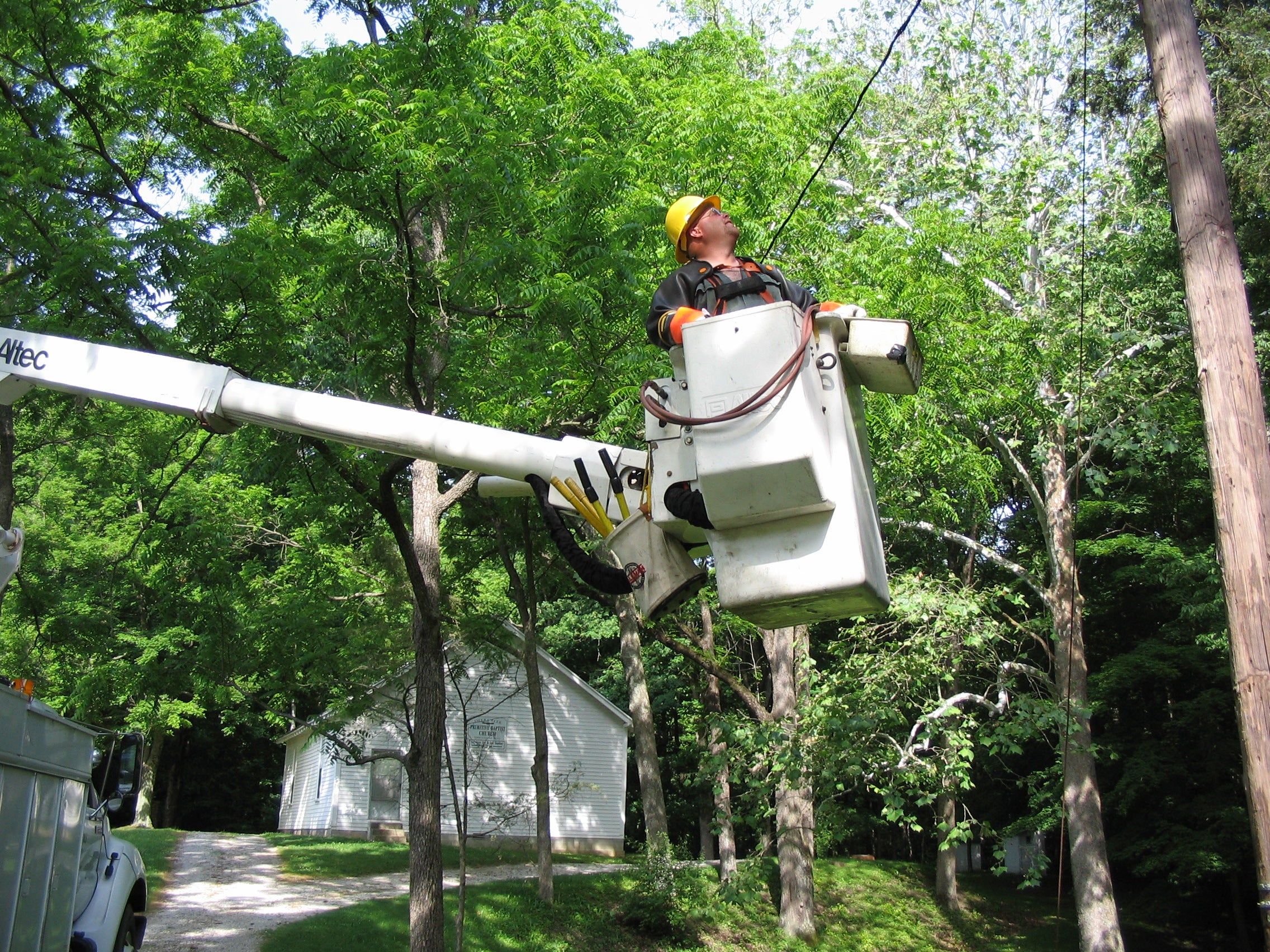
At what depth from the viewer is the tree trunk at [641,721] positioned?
1973 cm

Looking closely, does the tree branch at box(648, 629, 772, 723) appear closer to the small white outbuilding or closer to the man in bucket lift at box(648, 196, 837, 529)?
the small white outbuilding

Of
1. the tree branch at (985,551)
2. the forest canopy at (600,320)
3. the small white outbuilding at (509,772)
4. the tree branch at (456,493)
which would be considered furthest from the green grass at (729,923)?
the tree branch at (985,551)

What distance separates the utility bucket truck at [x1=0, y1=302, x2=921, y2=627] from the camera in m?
3.53

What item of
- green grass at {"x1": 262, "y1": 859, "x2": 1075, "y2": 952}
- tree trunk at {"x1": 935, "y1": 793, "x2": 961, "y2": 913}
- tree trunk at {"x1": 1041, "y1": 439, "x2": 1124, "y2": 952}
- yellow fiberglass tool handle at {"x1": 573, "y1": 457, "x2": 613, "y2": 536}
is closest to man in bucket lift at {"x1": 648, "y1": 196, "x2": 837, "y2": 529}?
yellow fiberglass tool handle at {"x1": 573, "y1": 457, "x2": 613, "y2": 536}

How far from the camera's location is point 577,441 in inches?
185

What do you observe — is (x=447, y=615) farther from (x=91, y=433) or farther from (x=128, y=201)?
(x=91, y=433)

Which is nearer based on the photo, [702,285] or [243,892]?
[702,285]

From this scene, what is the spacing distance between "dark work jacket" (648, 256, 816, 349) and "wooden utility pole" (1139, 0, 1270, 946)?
3.22m

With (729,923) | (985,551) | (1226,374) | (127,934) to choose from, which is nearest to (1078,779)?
(985,551)

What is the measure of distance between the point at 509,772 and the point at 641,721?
27.1 feet

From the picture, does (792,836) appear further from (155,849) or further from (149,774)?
(149,774)

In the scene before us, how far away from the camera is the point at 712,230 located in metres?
4.29

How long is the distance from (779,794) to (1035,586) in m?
6.67

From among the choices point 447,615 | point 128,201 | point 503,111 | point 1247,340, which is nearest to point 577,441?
point 1247,340
